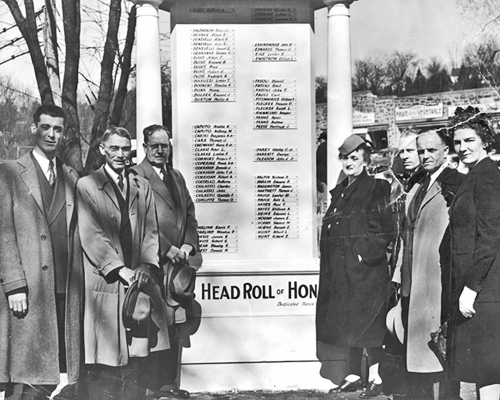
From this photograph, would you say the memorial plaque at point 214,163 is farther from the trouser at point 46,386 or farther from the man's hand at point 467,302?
the man's hand at point 467,302

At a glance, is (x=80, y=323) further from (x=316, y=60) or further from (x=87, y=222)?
(x=316, y=60)

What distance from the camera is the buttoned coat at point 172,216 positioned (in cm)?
555

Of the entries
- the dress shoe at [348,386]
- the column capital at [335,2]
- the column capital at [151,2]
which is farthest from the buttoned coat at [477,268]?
the column capital at [151,2]

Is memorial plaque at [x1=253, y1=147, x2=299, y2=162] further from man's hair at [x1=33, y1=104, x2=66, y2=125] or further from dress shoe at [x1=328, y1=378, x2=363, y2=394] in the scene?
dress shoe at [x1=328, y1=378, x2=363, y2=394]

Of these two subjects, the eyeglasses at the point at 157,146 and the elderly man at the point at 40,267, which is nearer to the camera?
the elderly man at the point at 40,267

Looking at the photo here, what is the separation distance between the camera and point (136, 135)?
5.52 metres

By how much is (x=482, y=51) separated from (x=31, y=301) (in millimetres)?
3515

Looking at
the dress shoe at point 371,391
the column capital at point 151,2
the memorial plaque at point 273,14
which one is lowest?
the dress shoe at point 371,391

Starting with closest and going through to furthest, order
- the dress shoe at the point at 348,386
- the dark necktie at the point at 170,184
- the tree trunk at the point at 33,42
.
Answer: the tree trunk at the point at 33,42 → the dark necktie at the point at 170,184 → the dress shoe at the point at 348,386

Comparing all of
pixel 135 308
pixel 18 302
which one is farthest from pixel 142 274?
pixel 18 302

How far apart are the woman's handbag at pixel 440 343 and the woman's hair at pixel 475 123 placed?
1.27 metres

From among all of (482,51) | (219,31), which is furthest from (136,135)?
(482,51)

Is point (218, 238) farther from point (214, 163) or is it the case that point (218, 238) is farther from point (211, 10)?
point (211, 10)

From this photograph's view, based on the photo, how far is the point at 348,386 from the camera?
580 cm
